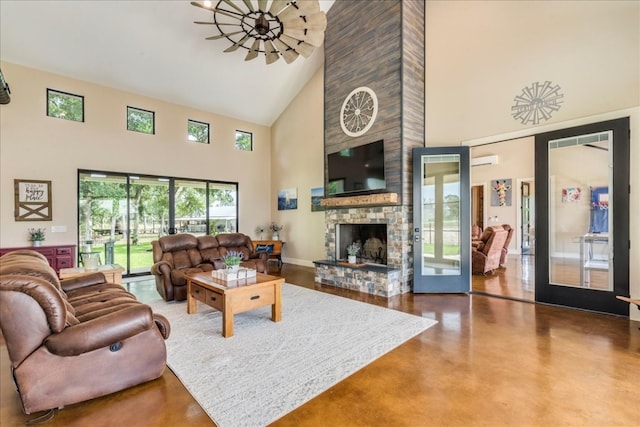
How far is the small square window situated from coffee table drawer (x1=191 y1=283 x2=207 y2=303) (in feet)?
17.2

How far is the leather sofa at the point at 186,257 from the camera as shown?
4.50 m

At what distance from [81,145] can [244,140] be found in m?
3.71

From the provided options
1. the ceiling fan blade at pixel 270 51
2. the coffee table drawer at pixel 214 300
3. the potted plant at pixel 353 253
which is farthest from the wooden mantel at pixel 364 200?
the coffee table drawer at pixel 214 300

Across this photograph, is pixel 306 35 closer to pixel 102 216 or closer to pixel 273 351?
pixel 273 351

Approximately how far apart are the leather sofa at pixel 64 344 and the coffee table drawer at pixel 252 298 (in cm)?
94

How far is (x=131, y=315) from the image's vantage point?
221cm

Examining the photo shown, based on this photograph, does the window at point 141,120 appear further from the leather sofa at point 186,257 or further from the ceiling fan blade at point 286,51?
the ceiling fan blade at point 286,51

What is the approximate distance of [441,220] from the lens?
16.7 ft

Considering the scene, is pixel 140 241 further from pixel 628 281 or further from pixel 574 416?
pixel 628 281

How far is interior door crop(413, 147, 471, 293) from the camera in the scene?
488 cm

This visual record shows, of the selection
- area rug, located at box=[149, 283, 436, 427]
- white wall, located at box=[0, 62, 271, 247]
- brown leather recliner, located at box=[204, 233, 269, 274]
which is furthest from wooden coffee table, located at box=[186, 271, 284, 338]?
white wall, located at box=[0, 62, 271, 247]

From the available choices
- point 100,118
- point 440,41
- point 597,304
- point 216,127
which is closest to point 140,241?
point 100,118

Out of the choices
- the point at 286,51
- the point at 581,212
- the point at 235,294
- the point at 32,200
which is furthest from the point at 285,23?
the point at 32,200

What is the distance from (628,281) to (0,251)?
904 centimetres
